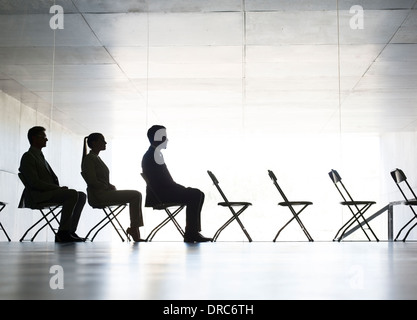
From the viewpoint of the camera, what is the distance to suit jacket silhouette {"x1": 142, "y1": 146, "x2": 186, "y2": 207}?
19.3ft

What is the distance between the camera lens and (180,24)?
7090 mm

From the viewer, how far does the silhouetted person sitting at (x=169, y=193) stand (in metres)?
5.82

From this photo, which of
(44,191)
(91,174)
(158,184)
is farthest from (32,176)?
(158,184)

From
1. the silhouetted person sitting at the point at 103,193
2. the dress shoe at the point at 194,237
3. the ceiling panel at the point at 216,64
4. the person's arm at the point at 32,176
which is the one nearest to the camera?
the person's arm at the point at 32,176

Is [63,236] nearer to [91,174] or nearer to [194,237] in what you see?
[91,174]

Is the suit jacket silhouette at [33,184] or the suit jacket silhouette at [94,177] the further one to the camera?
the suit jacket silhouette at [94,177]

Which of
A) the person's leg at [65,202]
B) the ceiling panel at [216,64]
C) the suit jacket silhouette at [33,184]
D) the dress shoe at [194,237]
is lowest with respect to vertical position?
the dress shoe at [194,237]

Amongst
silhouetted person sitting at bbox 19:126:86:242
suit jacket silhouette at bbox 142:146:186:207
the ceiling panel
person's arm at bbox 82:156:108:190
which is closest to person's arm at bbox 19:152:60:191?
silhouetted person sitting at bbox 19:126:86:242

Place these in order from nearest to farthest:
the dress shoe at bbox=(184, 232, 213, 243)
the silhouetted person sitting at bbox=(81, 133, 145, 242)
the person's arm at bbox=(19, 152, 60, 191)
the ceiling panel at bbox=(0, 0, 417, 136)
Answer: the person's arm at bbox=(19, 152, 60, 191), the dress shoe at bbox=(184, 232, 213, 243), the silhouetted person sitting at bbox=(81, 133, 145, 242), the ceiling panel at bbox=(0, 0, 417, 136)

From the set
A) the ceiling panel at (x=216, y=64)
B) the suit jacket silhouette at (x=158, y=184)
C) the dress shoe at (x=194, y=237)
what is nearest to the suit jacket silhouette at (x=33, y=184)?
the suit jacket silhouette at (x=158, y=184)

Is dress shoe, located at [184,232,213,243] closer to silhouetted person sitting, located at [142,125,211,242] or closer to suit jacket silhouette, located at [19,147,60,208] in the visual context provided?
silhouetted person sitting, located at [142,125,211,242]

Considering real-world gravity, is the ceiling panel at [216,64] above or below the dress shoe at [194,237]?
above

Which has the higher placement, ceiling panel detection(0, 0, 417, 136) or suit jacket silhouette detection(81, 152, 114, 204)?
ceiling panel detection(0, 0, 417, 136)

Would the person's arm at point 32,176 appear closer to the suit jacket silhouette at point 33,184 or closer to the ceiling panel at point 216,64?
the suit jacket silhouette at point 33,184
